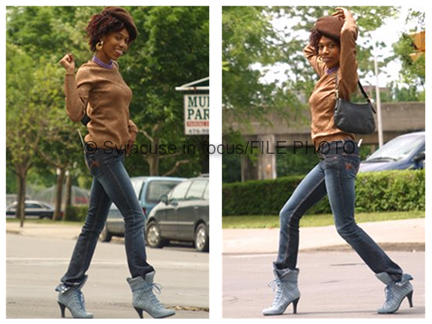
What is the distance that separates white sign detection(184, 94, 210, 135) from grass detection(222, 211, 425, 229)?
5.60 ft

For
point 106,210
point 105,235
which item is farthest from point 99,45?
point 105,235

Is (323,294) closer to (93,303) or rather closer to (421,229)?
(93,303)

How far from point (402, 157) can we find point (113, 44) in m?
11.2

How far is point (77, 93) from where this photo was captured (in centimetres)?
431

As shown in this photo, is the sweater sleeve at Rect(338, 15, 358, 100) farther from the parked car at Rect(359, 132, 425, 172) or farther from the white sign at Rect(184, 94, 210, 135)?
the white sign at Rect(184, 94, 210, 135)

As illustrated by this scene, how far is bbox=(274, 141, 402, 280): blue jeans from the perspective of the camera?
4543 millimetres

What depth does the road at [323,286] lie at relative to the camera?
16.2 ft

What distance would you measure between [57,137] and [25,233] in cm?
512

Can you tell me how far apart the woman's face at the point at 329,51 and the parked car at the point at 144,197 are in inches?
417

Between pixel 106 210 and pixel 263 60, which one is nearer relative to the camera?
pixel 106 210

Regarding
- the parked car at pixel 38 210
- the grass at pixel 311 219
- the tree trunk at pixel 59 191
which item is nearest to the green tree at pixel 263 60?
the grass at pixel 311 219

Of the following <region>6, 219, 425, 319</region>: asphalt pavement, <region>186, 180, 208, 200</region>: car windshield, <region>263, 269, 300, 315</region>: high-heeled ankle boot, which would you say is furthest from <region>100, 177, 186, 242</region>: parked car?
<region>263, 269, 300, 315</region>: high-heeled ankle boot

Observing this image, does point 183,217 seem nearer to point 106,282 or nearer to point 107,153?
point 106,282

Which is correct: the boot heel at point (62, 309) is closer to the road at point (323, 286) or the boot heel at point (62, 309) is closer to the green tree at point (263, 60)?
the road at point (323, 286)
